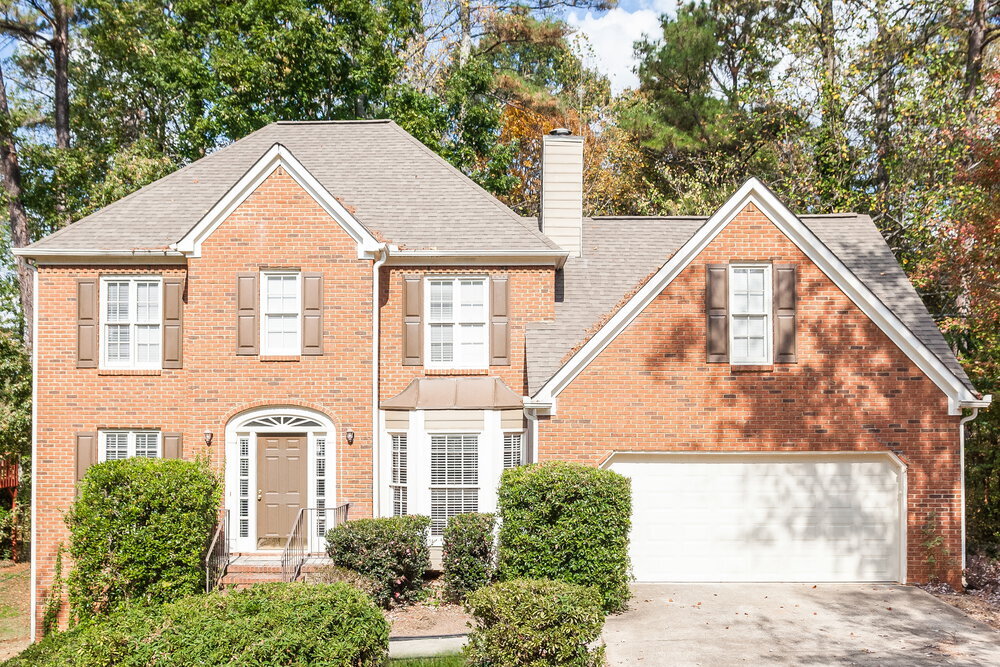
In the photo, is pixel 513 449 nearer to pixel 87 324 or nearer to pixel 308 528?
pixel 308 528

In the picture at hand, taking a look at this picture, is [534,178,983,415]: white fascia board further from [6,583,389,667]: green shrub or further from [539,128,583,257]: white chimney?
[6,583,389,667]: green shrub

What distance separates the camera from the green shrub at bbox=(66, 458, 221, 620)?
1193 cm

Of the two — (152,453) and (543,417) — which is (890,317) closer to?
(543,417)

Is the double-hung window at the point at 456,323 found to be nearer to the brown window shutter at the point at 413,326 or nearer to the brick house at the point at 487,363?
the brick house at the point at 487,363

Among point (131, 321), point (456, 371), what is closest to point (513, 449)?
point (456, 371)

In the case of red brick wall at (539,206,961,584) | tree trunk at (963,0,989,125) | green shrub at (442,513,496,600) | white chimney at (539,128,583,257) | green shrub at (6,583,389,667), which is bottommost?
green shrub at (442,513,496,600)

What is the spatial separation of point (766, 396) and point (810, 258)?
253cm

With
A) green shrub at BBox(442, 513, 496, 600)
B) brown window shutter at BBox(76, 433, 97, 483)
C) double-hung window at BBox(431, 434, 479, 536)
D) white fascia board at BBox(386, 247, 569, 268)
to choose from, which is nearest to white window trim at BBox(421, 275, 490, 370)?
white fascia board at BBox(386, 247, 569, 268)

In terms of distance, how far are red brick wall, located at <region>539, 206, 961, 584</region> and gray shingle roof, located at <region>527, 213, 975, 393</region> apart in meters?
0.86

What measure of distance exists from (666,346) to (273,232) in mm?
7652

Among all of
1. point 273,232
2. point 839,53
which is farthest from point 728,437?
point 839,53

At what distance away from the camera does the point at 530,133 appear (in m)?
29.8

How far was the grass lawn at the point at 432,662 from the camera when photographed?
913 centimetres

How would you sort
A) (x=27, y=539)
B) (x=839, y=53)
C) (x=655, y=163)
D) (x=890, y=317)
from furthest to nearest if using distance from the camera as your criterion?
(x=655, y=163)
(x=839, y=53)
(x=27, y=539)
(x=890, y=317)
